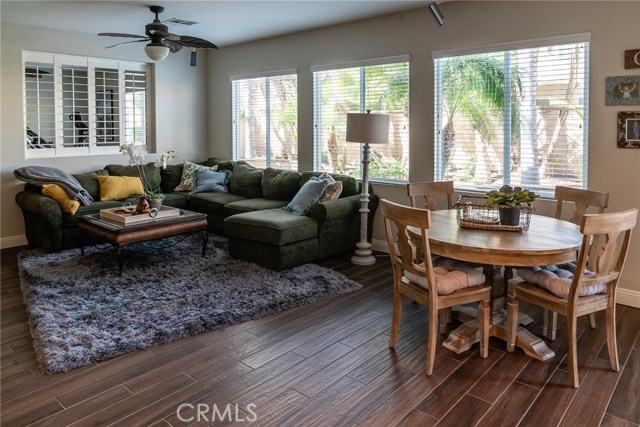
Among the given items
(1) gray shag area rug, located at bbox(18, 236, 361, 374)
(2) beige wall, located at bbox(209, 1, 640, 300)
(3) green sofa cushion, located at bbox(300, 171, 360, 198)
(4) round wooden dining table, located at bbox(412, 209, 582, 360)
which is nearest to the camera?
(4) round wooden dining table, located at bbox(412, 209, 582, 360)

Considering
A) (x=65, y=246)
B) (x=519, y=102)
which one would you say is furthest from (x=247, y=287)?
(x=519, y=102)

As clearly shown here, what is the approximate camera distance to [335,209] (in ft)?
15.9

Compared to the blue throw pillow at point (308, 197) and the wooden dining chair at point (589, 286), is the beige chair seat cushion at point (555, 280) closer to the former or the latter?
the wooden dining chair at point (589, 286)

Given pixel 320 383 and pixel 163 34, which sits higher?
pixel 163 34

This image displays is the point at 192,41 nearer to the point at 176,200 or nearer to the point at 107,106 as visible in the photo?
the point at 176,200

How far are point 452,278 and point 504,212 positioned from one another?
1.91ft

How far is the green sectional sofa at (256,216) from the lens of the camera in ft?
15.1

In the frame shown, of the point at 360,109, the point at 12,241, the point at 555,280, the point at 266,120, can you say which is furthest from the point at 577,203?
the point at 12,241

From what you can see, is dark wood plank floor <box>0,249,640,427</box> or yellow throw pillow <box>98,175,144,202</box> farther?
yellow throw pillow <box>98,175,144,202</box>

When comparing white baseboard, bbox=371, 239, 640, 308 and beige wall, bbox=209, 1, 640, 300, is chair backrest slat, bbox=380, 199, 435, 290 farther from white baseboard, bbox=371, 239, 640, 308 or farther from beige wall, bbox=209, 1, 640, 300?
white baseboard, bbox=371, 239, 640, 308

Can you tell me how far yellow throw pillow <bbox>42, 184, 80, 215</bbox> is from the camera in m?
5.17

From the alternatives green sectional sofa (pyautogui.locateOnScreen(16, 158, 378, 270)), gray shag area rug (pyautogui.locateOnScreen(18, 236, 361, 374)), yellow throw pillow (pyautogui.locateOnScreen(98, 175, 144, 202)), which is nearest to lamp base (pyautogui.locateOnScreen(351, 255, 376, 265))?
green sectional sofa (pyautogui.locateOnScreen(16, 158, 378, 270))

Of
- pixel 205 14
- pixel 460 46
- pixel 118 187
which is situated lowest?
pixel 118 187

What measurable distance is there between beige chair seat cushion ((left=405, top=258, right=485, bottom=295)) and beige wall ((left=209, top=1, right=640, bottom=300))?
5.42 ft
